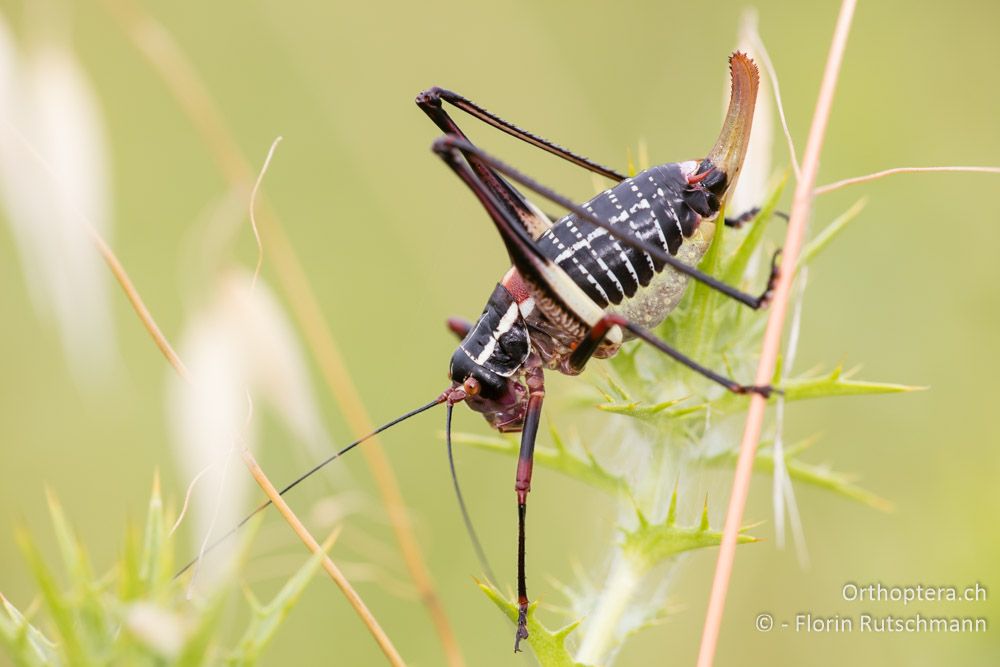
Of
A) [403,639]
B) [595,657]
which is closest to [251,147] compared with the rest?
[403,639]

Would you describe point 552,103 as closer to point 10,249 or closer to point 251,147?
point 251,147

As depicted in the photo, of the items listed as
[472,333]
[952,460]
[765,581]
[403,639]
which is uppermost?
[472,333]

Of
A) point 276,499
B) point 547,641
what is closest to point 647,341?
point 547,641

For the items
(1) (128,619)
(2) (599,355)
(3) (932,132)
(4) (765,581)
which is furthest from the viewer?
(3) (932,132)

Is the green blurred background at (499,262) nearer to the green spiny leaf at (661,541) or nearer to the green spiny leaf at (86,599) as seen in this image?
the green spiny leaf at (661,541)

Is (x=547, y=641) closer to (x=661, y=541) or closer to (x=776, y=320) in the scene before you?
(x=661, y=541)

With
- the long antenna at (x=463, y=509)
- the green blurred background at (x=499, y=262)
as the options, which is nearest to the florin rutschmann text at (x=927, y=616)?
the green blurred background at (x=499, y=262)
